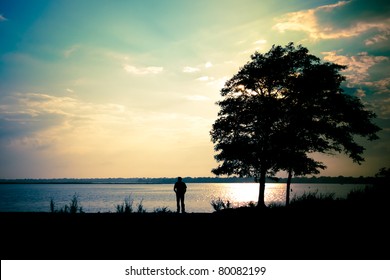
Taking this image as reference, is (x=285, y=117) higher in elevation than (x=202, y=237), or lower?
higher

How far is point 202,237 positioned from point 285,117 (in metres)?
16.8

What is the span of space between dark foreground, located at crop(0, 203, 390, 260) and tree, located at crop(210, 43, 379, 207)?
10.8 m

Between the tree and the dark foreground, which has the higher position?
the tree

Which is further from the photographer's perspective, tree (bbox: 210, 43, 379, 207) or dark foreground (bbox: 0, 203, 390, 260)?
tree (bbox: 210, 43, 379, 207)

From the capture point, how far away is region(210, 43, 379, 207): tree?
76.9ft

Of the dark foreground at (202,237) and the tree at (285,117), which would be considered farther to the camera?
the tree at (285,117)

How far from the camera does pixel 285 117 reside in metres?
24.2

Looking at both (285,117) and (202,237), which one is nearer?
(202,237)

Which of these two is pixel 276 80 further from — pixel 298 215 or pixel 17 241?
pixel 17 241

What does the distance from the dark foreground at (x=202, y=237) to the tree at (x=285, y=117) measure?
10763mm

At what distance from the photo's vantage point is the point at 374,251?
26.9 feet

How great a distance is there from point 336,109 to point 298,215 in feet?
42.9

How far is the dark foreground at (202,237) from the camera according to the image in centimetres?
814
